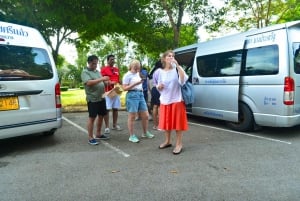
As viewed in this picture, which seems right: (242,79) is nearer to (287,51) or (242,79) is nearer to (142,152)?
(287,51)

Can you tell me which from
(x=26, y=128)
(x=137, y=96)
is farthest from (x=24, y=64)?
(x=137, y=96)

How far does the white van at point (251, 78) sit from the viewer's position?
5.36 meters

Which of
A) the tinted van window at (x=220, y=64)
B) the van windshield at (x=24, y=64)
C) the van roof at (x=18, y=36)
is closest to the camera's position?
the van windshield at (x=24, y=64)

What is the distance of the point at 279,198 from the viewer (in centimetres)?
306

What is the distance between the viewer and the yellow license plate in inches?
179

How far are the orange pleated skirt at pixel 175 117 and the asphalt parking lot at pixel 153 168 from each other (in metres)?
0.44

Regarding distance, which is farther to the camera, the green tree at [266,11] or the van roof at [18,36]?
the green tree at [266,11]

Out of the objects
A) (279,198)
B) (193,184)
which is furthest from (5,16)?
(279,198)

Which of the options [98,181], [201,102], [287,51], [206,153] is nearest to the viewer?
[98,181]

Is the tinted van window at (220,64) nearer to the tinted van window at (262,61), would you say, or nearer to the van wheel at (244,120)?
the tinted van window at (262,61)

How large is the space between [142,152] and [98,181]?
1377mm

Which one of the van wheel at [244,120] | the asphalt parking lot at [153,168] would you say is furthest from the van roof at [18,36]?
the van wheel at [244,120]

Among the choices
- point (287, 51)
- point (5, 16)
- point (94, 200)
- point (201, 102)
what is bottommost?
point (94, 200)

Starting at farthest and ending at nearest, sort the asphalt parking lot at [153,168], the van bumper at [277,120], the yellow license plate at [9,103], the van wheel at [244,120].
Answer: the van wheel at [244,120]
the van bumper at [277,120]
the yellow license plate at [9,103]
the asphalt parking lot at [153,168]
